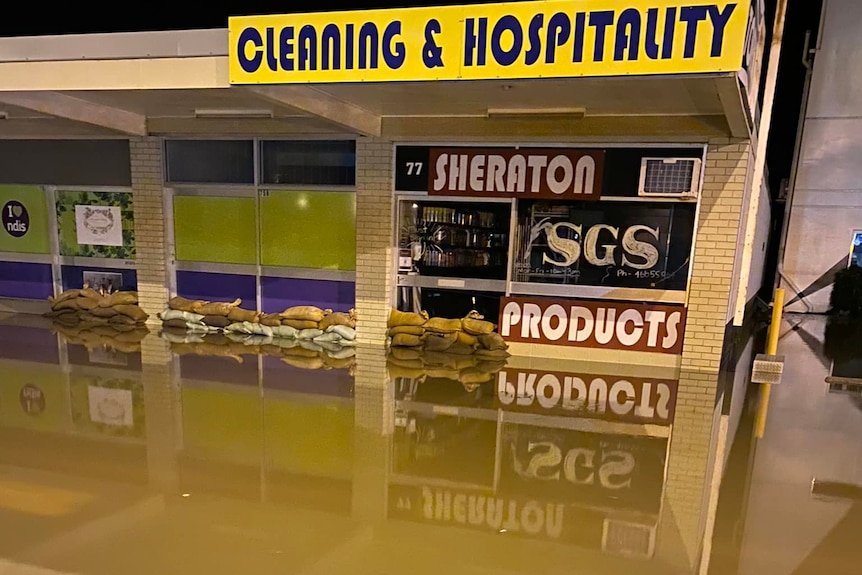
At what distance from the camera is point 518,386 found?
240 inches

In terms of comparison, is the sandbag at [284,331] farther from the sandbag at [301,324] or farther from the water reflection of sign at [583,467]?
the water reflection of sign at [583,467]

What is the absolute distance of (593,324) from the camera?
6.98m

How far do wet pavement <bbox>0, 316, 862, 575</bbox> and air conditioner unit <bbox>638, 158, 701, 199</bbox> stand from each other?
2.03m

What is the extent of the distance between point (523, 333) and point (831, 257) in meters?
10.5

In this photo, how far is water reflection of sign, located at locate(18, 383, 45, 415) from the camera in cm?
518

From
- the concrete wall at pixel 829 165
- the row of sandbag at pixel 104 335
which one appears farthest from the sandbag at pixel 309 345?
the concrete wall at pixel 829 165

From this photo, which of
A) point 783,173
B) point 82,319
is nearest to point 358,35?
point 82,319

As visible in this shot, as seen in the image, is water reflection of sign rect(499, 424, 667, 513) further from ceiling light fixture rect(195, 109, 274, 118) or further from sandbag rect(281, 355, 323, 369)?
ceiling light fixture rect(195, 109, 274, 118)

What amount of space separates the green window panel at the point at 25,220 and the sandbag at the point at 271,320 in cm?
394

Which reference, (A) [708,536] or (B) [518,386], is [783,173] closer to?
(B) [518,386]

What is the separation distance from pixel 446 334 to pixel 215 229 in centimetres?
363

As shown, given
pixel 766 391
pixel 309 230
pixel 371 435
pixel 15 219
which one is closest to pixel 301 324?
pixel 309 230

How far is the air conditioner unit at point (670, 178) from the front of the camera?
6434 millimetres

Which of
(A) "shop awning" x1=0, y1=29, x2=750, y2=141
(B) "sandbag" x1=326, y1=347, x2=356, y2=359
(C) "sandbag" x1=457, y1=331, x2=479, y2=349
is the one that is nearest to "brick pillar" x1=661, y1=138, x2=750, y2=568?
(A) "shop awning" x1=0, y1=29, x2=750, y2=141
